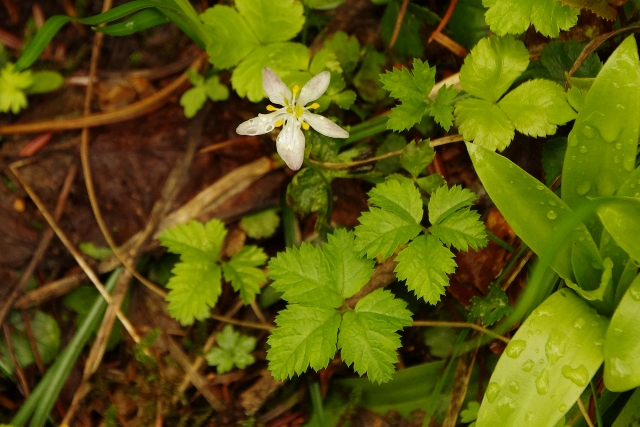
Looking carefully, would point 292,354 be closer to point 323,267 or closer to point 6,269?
point 323,267

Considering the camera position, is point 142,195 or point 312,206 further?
point 142,195

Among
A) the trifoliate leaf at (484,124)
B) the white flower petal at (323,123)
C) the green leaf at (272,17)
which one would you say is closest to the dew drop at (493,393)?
the trifoliate leaf at (484,124)

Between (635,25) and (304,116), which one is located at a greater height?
(635,25)

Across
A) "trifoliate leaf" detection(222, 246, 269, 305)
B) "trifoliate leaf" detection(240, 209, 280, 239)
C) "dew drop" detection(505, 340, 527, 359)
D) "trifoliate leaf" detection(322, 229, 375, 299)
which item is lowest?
"trifoliate leaf" detection(222, 246, 269, 305)

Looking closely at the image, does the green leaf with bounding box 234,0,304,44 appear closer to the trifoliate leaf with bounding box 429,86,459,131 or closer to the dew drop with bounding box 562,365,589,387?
the trifoliate leaf with bounding box 429,86,459,131

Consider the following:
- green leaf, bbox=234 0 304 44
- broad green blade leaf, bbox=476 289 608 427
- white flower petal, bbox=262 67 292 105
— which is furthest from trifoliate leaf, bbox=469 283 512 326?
green leaf, bbox=234 0 304 44

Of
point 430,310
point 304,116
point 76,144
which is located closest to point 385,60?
point 304,116
